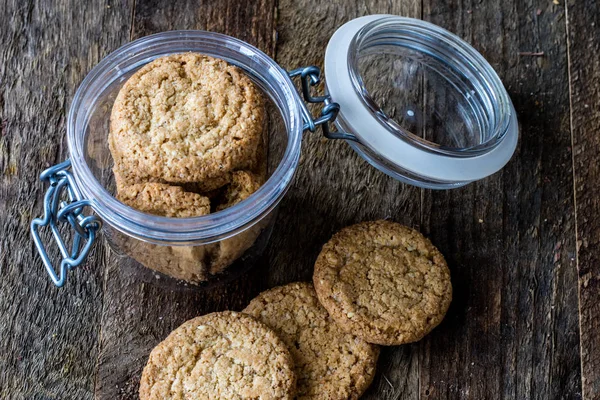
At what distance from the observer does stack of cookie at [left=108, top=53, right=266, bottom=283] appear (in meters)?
1.05

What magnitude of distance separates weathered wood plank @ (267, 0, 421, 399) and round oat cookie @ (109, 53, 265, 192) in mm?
298

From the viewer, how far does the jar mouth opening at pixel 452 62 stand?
4.00ft

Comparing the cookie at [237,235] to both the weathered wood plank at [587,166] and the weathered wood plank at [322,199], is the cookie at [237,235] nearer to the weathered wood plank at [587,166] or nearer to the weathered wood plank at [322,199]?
the weathered wood plank at [322,199]

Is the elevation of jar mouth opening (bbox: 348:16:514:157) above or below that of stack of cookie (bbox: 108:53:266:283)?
above

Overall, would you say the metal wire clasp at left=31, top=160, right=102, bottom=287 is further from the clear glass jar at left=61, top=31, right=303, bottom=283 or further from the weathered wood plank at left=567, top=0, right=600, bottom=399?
the weathered wood plank at left=567, top=0, right=600, bottom=399

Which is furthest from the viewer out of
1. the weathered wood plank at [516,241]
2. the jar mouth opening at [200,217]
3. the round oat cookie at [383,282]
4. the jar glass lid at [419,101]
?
the weathered wood plank at [516,241]

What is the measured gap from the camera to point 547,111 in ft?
4.93

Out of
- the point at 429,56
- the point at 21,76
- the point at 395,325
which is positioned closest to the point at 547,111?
the point at 429,56

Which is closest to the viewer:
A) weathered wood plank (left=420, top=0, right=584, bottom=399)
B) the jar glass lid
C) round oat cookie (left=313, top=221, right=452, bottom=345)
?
the jar glass lid

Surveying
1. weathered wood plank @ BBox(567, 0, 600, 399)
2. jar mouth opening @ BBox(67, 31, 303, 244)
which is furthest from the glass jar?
weathered wood plank @ BBox(567, 0, 600, 399)

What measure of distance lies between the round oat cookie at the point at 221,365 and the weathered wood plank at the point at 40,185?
18 cm

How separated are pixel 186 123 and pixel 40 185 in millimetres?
450

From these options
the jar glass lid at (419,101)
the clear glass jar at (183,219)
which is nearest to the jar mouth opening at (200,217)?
the clear glass jar at (183,219)

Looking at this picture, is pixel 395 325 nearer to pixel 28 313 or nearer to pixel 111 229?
pixel 111 229
